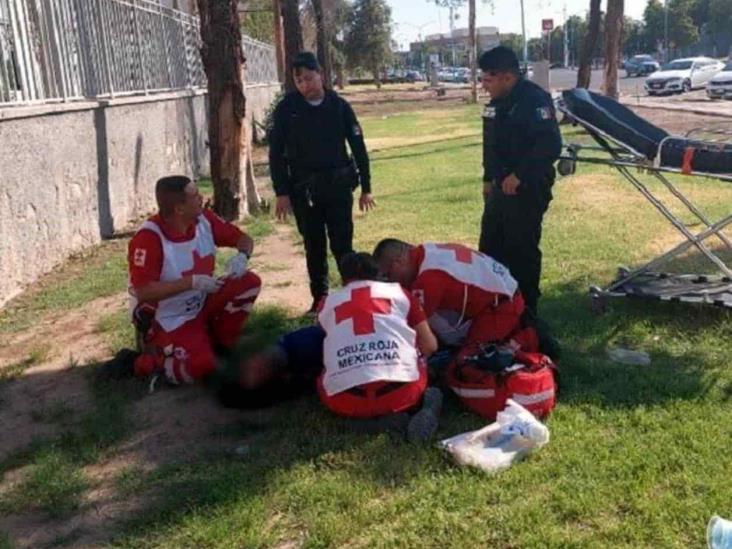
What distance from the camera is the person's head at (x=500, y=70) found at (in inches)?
179

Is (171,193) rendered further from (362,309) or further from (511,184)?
(511,184)

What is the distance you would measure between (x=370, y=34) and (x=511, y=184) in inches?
2371

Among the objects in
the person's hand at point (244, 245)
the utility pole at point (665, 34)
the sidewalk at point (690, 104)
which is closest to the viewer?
the person's hand at point (244, 245)

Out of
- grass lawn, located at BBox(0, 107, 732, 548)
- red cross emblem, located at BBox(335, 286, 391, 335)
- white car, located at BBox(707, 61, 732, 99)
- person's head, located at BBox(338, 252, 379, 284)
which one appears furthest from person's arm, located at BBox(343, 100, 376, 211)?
white car, located at BBox(707, 61, 732, 99)

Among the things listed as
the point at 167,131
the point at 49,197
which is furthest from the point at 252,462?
the point at 167,131

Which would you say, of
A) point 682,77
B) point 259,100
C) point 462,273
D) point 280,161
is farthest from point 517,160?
point 682,77

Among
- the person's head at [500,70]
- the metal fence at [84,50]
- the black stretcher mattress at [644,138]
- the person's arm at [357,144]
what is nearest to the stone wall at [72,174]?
the metal fence at [84,50]

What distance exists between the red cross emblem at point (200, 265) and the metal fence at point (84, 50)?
125 inches

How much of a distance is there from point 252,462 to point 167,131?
9077 mm

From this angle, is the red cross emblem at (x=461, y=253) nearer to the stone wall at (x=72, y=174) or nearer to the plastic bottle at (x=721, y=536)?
the plastic bottle at (x=721, y=536)

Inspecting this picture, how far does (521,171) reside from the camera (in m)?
4.53

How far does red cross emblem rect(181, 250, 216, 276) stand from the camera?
14.9 feet

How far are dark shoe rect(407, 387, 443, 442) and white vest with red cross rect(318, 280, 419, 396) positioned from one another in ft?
0.55

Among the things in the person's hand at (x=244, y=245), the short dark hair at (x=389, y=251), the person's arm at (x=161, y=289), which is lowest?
the person's arm at (x=161, y=289)
